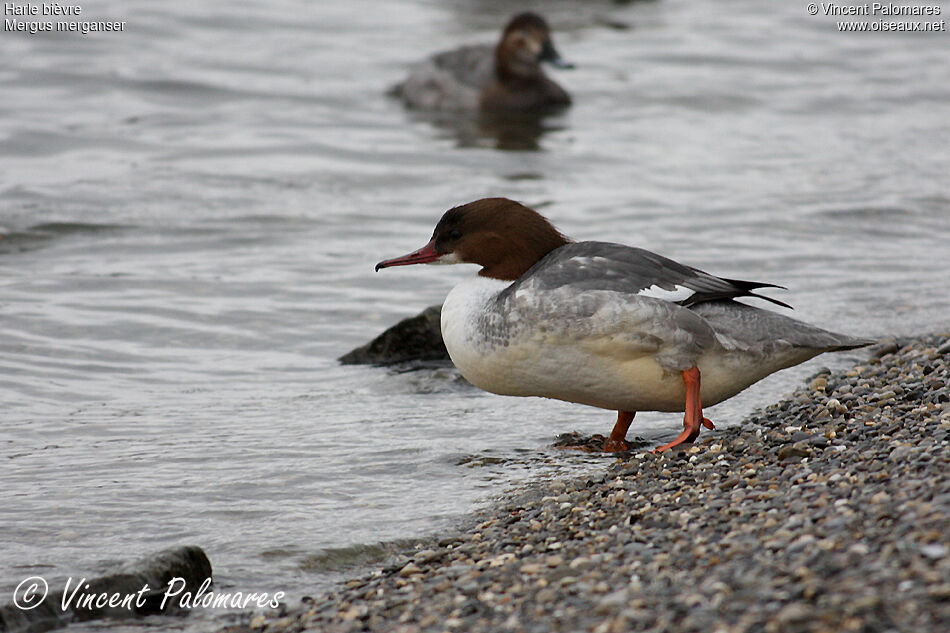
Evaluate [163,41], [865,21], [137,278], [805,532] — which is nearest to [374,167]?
[137,278]

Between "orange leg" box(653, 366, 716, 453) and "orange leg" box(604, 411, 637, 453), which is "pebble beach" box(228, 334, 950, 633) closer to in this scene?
"orange leg" box(653, 366, 716, 453)

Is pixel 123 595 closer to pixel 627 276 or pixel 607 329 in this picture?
pixel 607 329

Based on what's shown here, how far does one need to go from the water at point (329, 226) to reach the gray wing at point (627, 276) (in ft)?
2.98

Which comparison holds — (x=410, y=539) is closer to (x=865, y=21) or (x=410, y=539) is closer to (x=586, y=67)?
(x=586, y=67)

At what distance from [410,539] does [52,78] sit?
39.8 feet

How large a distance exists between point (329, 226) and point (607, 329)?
5.96 metres

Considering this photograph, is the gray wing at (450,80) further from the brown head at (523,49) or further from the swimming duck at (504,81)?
the brown head at (523,49)

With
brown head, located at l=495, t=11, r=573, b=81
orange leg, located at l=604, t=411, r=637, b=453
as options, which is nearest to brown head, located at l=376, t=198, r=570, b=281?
orange leg, located at l=604, t=411, r=637, b=453

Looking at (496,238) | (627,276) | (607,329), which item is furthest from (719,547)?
(496,238)

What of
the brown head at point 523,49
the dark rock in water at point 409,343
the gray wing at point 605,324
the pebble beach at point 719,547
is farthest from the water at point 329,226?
the brown head at point 523,49

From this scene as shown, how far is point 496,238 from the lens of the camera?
5.77 m

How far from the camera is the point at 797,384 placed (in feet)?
22.6

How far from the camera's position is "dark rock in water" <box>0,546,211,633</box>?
4.16m

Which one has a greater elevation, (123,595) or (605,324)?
(605,324)
